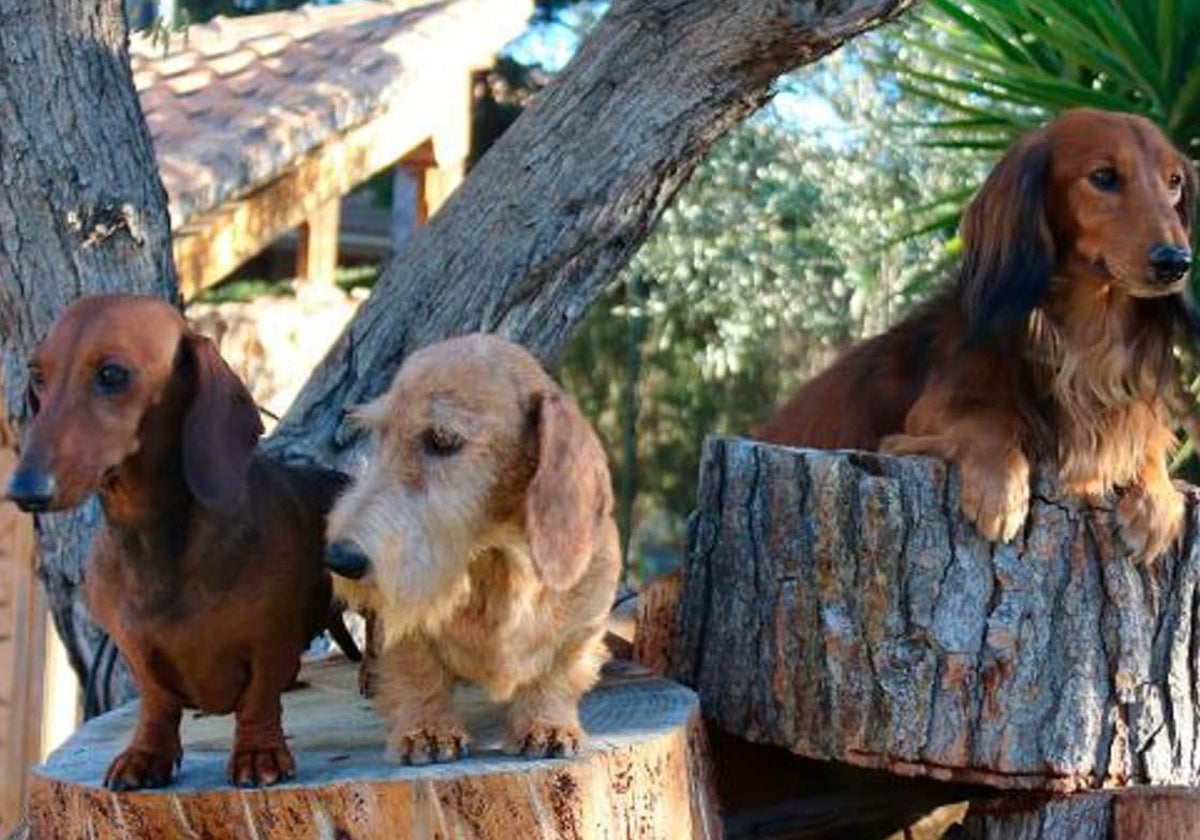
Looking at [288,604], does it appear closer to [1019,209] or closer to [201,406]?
[201,406]

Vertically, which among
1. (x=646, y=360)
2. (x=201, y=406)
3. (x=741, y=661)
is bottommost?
(x=646, y=360)

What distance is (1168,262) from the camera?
142 inches

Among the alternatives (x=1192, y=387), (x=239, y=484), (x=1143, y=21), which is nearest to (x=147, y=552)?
(x=239, y=484)

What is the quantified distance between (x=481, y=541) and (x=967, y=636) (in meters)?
1.22

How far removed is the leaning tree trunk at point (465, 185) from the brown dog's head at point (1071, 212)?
2.08 feet

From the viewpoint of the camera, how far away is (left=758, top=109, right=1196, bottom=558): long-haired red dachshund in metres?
3.83

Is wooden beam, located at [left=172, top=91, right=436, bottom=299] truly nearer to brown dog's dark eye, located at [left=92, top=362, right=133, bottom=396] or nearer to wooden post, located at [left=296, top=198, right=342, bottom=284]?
wooden post, located at [left=296, top=198, right=342, bottom=284]

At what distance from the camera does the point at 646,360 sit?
15.0 m

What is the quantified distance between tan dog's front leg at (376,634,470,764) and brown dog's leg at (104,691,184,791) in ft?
1.12

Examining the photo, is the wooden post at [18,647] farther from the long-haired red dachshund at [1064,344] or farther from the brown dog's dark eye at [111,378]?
the brown dog's dark eye at [111,378]

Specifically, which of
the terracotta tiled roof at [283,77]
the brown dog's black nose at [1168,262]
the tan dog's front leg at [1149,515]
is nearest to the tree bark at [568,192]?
the brown dog's black nose at [1168,262]

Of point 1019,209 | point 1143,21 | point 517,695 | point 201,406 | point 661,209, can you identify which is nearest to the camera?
point 201,406

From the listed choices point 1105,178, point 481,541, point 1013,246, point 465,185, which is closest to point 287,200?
point 465,185

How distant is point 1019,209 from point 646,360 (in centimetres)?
1116
